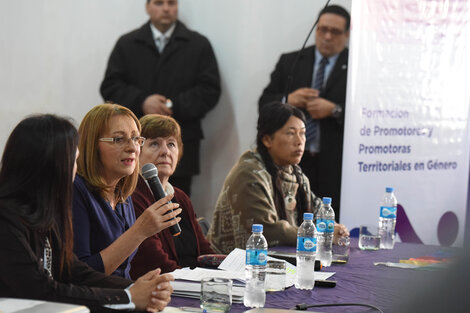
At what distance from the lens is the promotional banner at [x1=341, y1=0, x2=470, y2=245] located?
12.6ft

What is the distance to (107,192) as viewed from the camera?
2127mm

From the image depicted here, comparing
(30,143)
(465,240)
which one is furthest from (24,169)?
(465,240)

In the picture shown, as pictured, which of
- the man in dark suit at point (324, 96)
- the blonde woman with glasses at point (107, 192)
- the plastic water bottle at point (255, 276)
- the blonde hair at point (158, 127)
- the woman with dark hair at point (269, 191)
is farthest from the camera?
the man in dark suit at point (324, 96)

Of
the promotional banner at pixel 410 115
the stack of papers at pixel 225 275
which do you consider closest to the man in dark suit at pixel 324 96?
the promotional banner at pixel 410 115

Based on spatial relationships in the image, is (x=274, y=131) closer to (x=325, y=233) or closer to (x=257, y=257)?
(x=325, y=233)

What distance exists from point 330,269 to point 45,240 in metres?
1.18

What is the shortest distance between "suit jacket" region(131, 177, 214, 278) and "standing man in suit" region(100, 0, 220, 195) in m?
2.04

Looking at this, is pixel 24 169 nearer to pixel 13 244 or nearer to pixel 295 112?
pixel 13 244

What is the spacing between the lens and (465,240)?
51 cm

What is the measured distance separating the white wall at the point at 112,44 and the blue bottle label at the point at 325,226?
241 centimetres

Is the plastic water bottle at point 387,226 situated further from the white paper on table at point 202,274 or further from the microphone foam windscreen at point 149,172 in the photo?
the microphone foam windscreen at point 149,172

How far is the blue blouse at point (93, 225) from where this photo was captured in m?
1.94

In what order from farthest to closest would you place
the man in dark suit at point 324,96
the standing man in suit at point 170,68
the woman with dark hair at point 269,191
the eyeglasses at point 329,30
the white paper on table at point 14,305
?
the standing man in suit at point 170,68, the eyeglasses at point 329,30, the man in dark suit at point 324,96, the woman with dark hair at point 269,191, the white paper on table at point 14,305

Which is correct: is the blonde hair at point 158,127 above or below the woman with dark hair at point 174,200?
above
